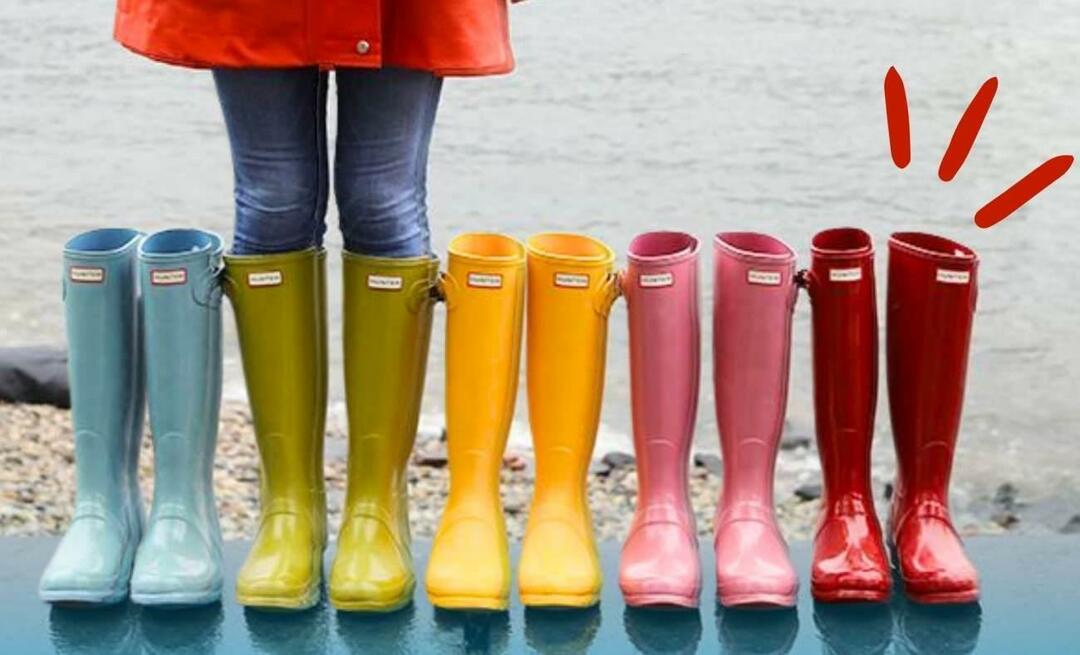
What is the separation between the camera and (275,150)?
94.7 inches

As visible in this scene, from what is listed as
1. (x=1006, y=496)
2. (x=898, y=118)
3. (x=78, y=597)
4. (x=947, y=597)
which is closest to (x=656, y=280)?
(x=898, y=118)

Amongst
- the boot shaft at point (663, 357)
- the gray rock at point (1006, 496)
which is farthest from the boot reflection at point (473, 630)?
the gray rock at point (1006, 496)

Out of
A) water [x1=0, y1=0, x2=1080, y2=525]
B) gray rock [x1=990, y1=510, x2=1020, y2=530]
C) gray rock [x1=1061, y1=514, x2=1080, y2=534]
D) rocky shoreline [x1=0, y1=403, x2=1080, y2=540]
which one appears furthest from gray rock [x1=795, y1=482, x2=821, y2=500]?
gray rock [x1=1061, y1=514, x2=1080, y2=534]

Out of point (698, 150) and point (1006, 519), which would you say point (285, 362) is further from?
point (698, 150)

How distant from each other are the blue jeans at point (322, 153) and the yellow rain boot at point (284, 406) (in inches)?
1.9

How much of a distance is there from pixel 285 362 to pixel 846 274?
31.4 inches

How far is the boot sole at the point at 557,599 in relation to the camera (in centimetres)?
248

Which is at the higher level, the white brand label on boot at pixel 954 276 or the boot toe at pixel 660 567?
the white brand label on boot at pixel 954 276

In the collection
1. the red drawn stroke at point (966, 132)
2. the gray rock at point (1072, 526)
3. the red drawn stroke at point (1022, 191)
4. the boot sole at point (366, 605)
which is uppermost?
the red drawn stroke at point (966, 132)

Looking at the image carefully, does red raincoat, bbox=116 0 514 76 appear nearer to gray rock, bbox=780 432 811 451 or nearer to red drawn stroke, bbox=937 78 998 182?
red drawn stroke, bbox=937 78 998 182

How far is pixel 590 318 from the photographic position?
2.53 metres

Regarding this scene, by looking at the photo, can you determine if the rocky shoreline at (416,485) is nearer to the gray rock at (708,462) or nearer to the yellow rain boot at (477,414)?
the gray rock at (708,462)

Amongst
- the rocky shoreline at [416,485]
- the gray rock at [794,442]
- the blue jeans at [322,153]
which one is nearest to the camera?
the blue jeans at [322,153]

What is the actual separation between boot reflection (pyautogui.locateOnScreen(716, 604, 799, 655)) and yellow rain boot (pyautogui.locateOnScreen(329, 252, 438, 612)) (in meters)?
0.44
